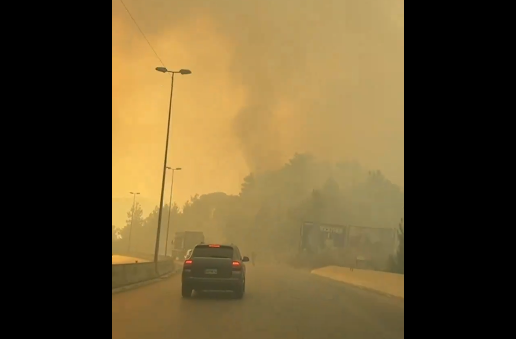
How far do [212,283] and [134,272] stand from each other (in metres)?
6.73

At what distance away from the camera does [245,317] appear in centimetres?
1023

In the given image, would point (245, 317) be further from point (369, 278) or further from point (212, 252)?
point (369, 278)

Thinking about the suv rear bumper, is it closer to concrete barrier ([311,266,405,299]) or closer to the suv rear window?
the suv rear window

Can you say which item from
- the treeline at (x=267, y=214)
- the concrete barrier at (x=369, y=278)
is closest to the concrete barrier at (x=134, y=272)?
the treeline at (x=267, y=214)

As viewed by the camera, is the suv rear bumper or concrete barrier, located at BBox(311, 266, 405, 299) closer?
the suv rear bumper

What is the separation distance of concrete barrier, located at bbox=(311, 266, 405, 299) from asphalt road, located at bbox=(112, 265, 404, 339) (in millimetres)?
4414

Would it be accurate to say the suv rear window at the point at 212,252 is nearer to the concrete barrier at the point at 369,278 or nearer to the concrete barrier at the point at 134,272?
the concrete barrier at the point at 134,272

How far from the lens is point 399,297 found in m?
18.9

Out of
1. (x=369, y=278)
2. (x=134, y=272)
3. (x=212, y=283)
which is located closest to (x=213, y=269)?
(x=212, y=283)

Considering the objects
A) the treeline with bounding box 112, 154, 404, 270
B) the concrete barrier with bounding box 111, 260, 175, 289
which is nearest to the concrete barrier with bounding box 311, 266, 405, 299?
the treeline with bounding box 112, 154, 404, 270

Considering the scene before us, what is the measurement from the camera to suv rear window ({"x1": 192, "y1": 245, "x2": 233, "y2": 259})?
12670 mm
